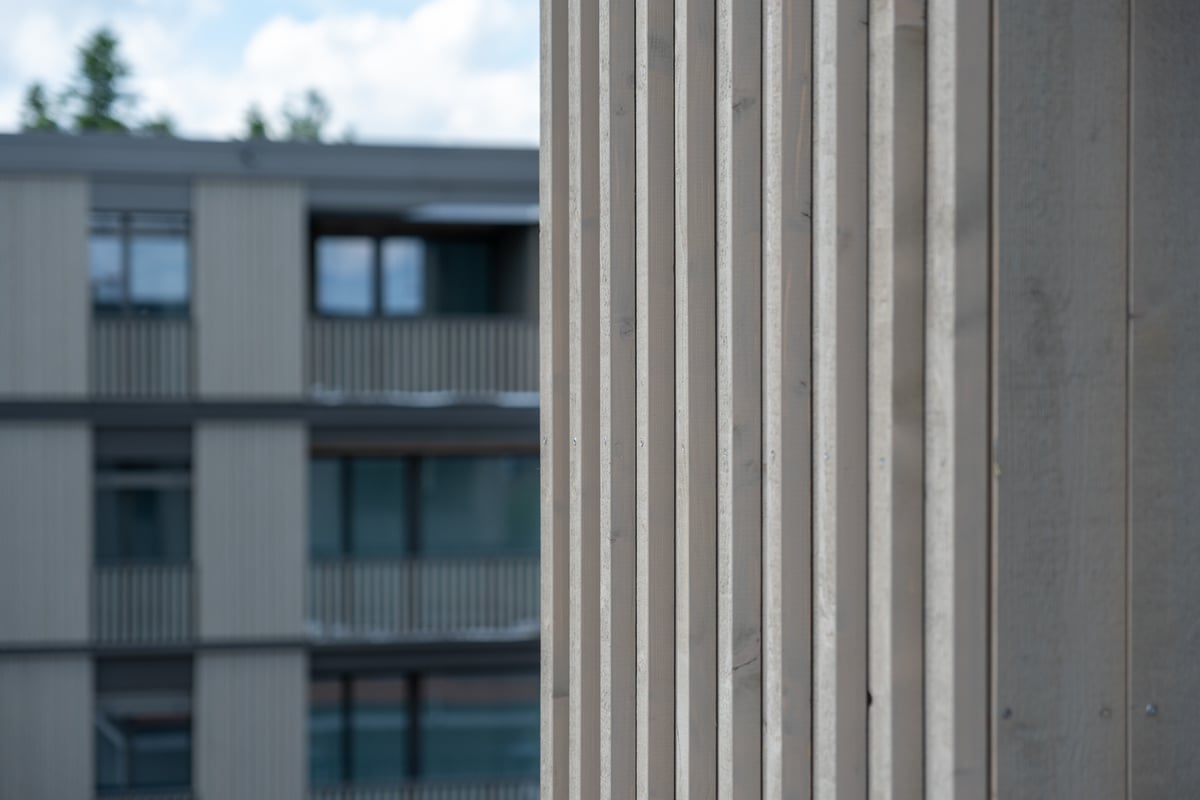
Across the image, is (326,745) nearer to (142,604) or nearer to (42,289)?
(142,604)

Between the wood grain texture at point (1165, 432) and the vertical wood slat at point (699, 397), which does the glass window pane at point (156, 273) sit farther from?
the wood grain texture at point (1165, 432)

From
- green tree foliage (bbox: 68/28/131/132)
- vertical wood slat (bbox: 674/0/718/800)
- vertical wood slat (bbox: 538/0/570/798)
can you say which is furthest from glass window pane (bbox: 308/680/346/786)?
green tree foliage (bbox: 68/28/131/132)

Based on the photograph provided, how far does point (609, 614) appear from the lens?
1924 millimetres

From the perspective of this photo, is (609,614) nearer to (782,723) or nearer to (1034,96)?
(782,723)

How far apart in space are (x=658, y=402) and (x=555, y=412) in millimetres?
545

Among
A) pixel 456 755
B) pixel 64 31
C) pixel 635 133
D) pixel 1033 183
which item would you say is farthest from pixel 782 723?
pixel 64 31

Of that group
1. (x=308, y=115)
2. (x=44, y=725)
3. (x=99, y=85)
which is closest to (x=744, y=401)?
(x=44, y=725)

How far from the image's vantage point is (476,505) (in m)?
14.6

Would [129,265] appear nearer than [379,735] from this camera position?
Yes

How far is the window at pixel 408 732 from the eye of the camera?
1427 centimetres

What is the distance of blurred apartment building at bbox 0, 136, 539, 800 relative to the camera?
1315cm

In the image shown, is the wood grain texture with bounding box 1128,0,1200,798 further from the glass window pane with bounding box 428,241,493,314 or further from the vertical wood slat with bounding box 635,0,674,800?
the glass window pane with bounding box 428,241,493,314

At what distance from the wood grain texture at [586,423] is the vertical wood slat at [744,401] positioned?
1.84 feet

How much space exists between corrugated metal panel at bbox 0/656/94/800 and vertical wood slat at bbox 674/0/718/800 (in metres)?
12.7
